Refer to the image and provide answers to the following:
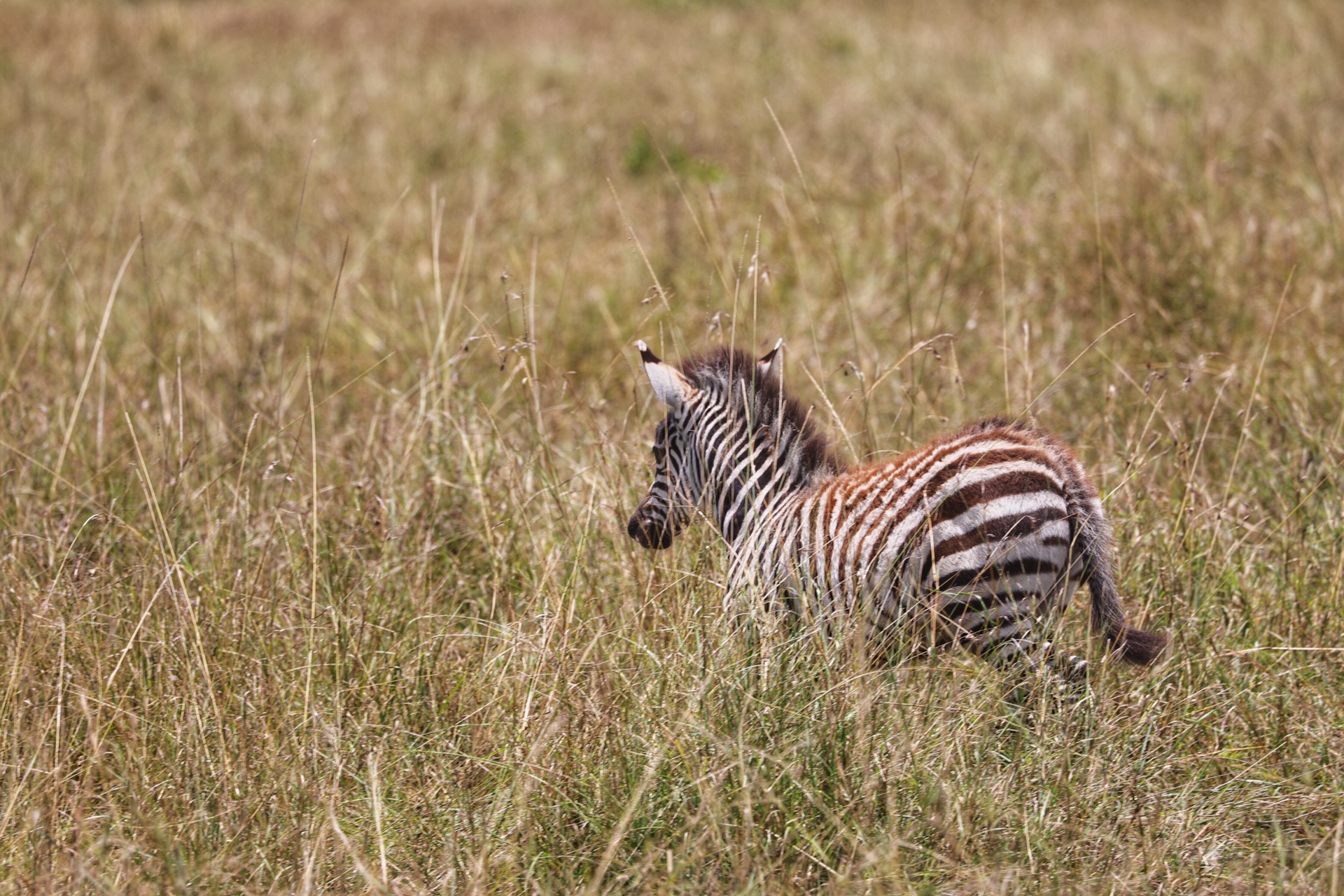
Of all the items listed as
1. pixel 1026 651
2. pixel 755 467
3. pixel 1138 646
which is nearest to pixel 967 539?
pixel 1026 651

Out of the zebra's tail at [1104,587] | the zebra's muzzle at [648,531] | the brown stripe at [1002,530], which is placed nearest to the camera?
the brown stripe at [1002,530]

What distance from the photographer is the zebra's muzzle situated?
3789 mm

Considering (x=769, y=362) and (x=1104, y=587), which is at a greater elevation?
(x=769, y=362)

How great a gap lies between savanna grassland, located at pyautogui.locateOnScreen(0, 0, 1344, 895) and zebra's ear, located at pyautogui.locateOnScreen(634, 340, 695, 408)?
19cm

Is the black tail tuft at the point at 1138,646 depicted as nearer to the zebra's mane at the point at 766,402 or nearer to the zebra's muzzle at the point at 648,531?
the zebra's mane at the point at 766,402

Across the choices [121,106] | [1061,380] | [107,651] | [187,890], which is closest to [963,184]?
[1061,380]

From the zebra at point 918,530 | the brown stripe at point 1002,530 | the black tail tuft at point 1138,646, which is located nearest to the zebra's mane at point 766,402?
the zebra at point 918,530

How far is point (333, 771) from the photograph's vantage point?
3.19 metres

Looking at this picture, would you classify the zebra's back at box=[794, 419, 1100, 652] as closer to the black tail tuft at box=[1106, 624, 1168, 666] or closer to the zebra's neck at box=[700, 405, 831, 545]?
the black tail tuft at box=[1106, 624, 1168, 666]

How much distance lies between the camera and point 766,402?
370 cm

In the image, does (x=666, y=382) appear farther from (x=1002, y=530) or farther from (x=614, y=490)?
(x=1002, y=530)

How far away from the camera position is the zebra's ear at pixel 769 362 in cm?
371

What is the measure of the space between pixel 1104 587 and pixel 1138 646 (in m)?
0.16

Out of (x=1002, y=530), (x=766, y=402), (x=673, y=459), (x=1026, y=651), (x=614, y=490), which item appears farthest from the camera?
(x=614, y=490)
